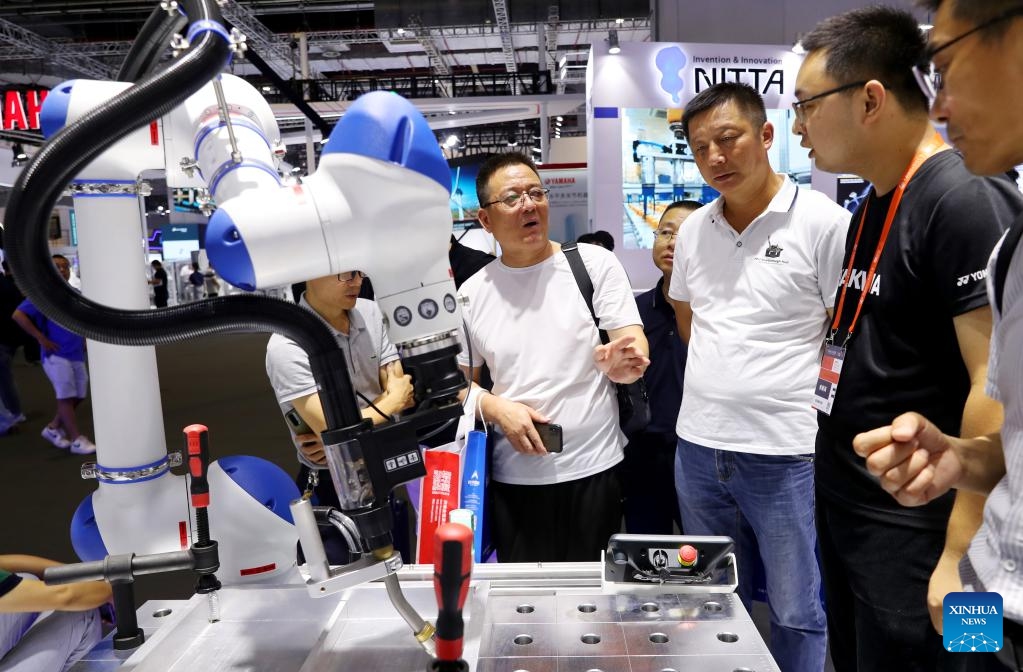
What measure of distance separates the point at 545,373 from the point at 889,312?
91 cm

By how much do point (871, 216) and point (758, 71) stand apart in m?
5.30

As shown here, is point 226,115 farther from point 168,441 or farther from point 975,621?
point 168,441

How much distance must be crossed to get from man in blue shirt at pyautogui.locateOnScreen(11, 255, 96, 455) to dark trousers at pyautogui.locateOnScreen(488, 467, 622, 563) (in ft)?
16.0

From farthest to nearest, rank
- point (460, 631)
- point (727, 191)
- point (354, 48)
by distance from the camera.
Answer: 1. point (354, 48)
2. point (727, 191)
3. point (460, 631)

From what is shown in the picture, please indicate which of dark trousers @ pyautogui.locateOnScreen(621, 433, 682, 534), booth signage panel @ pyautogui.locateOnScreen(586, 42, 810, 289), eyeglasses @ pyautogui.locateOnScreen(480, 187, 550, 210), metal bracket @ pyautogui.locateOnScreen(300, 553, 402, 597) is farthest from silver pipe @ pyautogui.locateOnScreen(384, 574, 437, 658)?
booth signage panel @ pyautogui.locateOnScreen(586, 42, 810, 289)

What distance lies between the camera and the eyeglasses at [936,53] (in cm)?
79

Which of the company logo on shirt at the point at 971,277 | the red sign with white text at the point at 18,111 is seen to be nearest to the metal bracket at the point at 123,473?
the company logo on shirt at the point at 971,277

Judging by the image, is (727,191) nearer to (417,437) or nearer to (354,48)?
(417,437)

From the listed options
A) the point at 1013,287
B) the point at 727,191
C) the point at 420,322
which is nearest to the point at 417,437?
the point at 420,322

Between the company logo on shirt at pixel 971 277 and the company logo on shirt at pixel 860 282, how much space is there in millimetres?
171

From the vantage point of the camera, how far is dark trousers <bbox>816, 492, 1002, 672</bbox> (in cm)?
127

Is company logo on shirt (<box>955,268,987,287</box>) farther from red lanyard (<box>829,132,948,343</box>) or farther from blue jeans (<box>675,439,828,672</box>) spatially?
blue jeans (<box>675,439,828,672</box>)

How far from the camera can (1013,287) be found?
0.85 meters

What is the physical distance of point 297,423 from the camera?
1924 millimetres
